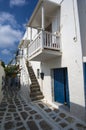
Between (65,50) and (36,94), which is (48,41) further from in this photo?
(36,94)

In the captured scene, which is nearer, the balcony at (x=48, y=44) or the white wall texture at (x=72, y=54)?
the white wall texture at (x=72, y=54)

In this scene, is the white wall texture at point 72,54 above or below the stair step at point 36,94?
above

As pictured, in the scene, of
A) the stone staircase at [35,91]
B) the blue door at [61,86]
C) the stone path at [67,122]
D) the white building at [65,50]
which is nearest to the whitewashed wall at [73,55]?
the white building at [65,50]

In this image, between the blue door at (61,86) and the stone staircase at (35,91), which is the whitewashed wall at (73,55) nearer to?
the blue door at (61,86)

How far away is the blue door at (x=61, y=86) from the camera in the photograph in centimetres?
676

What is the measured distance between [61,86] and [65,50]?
2.62 metres

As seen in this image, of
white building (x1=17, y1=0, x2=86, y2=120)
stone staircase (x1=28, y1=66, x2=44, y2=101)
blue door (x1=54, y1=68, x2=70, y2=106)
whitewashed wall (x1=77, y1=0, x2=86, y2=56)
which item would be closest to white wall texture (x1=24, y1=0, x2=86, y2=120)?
white building (x1=17, y1=0, x2=86, y2=120)

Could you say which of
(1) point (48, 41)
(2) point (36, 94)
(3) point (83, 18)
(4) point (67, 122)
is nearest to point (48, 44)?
(1) point (48, 41)

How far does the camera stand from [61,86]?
712cm

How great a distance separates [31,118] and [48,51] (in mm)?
3851

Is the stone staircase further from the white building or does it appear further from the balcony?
the balcony

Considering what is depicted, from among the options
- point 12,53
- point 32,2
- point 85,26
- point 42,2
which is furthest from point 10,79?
point 85,26

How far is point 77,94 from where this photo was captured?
5121 mm

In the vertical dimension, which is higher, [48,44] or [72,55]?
[48,44]
